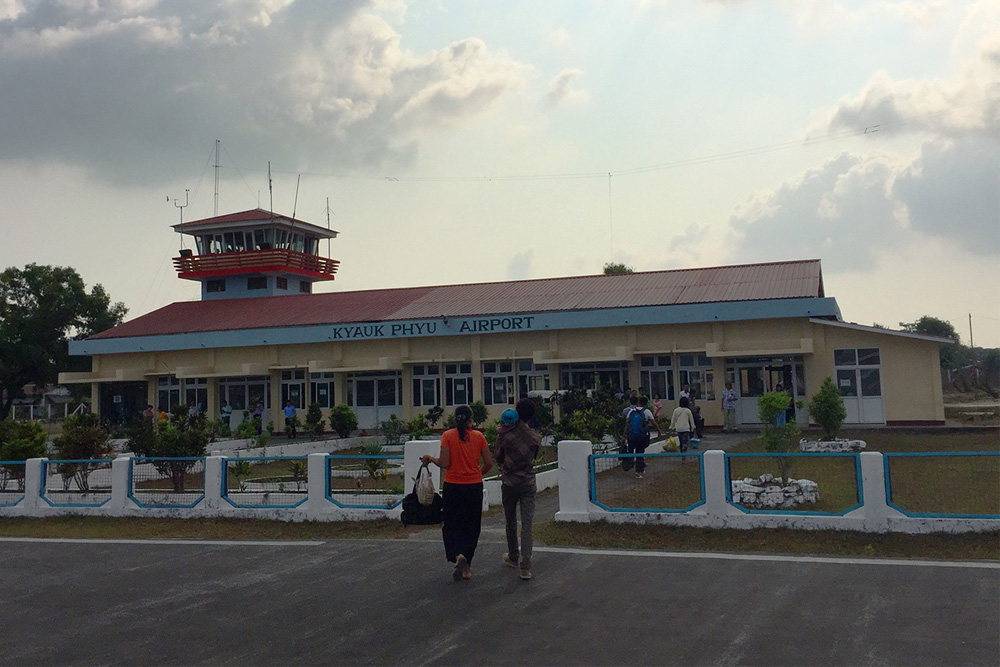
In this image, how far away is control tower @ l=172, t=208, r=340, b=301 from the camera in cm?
4169

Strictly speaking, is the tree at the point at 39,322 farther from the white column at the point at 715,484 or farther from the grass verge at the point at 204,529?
the white column at the point at 715,484

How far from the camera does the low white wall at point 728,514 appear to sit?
9.66 meters

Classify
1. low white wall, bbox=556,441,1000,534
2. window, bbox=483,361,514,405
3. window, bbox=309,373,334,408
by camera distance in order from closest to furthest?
low white wall, bbox=556,441,1000,534, window, bbox=483,361,514,405, window, bbox=309,373,334,408

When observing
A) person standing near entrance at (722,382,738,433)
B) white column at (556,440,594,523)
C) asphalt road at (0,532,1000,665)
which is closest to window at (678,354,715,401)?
person standing near entrance at (722,382,738,433)

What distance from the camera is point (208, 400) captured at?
1409 inches

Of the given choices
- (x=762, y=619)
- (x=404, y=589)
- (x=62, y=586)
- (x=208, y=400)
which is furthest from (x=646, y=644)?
(x=208, y=400)

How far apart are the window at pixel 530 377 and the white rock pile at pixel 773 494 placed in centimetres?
2034

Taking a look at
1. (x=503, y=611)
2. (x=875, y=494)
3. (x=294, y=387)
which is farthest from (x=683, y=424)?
(x=294, y=387)

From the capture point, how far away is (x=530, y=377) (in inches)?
1240

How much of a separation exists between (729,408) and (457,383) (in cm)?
1078

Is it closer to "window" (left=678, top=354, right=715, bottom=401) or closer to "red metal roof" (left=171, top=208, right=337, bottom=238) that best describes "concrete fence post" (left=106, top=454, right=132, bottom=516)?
"window" (left=678, top=354, right=715, bottom=401)

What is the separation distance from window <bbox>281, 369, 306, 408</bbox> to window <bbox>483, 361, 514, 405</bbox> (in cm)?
786

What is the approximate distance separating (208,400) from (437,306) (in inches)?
415

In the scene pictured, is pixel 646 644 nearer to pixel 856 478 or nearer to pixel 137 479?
pixel 856 478
